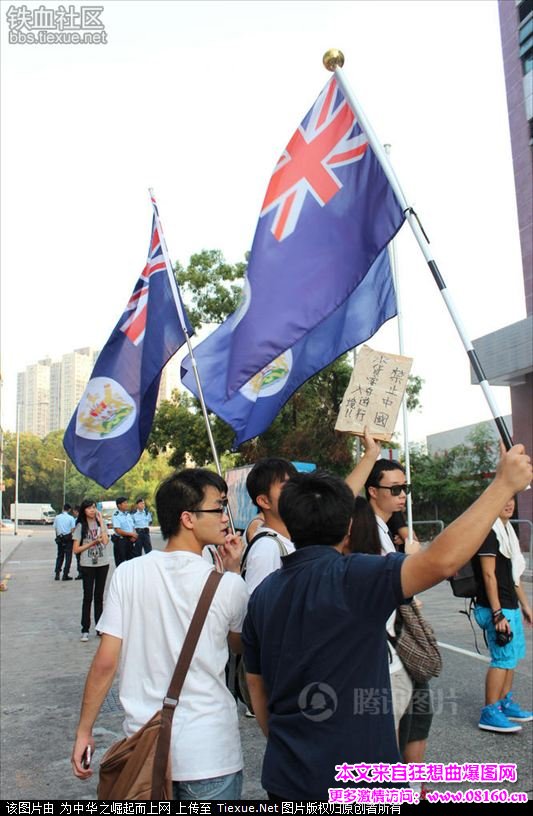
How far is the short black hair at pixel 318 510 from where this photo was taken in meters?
2.31

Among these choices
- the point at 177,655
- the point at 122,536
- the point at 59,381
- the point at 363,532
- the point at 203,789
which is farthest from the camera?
the point at 59,381


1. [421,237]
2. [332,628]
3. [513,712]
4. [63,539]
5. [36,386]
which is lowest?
[63,539]

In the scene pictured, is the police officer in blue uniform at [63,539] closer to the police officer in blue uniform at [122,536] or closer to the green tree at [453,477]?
the police officer in blue uniform at [122,536]

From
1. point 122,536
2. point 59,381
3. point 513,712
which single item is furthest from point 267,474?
point 59,381

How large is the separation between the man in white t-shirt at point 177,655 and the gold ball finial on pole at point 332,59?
261 cm

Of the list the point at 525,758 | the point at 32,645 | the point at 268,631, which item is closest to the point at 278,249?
the point at 268,631

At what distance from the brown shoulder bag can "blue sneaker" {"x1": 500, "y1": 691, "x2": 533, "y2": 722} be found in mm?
3759

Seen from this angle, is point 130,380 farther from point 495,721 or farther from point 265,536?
point 495,721

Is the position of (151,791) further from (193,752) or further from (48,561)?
(48,561)

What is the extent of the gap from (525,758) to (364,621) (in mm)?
3300

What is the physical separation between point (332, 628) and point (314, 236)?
113 inches

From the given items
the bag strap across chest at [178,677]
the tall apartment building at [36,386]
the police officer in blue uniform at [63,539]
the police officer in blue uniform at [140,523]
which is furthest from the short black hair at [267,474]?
the tall apartment building at [36,386]

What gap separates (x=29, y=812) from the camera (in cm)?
267

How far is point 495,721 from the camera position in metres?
5.25
